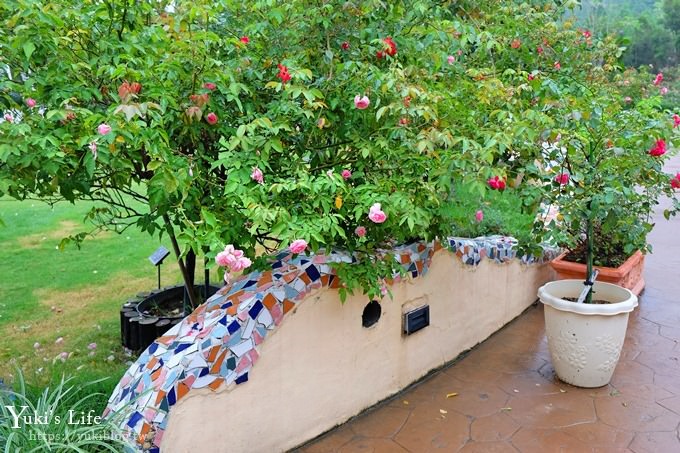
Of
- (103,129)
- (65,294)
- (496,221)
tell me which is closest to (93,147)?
(103,129)

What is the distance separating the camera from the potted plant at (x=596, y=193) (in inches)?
116

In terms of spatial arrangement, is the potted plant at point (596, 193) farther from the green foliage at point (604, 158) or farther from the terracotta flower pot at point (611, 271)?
the terracotta flower pot at point (611, 271)

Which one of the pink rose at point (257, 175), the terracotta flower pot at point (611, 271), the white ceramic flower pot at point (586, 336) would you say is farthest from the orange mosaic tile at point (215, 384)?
the terracotta flower pot at point (611, 271)

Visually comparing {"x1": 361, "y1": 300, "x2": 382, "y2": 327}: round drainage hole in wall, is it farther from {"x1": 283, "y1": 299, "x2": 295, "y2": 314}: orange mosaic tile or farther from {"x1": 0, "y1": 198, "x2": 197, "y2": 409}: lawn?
{"x1": 0, "y1": 198, "x2": 197, "y2": 409}: lawn

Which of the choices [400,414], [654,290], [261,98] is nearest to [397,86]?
[261,98]

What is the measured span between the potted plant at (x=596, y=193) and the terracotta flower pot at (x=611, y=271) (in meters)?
0.94

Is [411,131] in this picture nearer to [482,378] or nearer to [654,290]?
[482,378]

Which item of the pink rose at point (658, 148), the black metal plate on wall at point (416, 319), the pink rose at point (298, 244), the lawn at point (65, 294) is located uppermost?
the pink rose at point (658, 148)

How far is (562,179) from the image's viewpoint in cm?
315

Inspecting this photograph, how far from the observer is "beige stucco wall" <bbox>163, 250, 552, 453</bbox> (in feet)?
8.12

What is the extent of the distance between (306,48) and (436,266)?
5.24 feet

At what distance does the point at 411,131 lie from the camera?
2730 millimetres

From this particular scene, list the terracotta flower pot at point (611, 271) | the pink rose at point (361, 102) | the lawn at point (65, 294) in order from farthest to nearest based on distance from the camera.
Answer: the terracotta flower pot at point (611, 271) < the lawn at point (65, 294) < the pink rose at point (361, 102)

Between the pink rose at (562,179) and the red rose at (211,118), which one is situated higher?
the red rose at (211,118)
